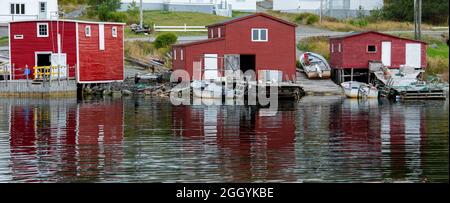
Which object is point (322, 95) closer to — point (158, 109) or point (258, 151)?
point (158, 109)

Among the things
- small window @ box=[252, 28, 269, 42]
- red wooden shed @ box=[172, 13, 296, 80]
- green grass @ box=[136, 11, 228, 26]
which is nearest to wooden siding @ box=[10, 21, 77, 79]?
red wooden shed @ box=[172, 13, 296, 80]

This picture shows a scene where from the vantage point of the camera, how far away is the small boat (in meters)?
66.3

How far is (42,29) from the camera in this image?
6725cm

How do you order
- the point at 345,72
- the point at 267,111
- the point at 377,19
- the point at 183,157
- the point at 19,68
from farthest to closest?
the point at 377,19, the point at 345,72, the point at 19,68, the point at 267,111, the point at 183,157

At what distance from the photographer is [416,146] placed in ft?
114

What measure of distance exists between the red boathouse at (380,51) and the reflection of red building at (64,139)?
20.7m

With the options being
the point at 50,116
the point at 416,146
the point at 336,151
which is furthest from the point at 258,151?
the point at 50,116

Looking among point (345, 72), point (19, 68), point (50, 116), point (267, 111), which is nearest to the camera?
point (50, 116)

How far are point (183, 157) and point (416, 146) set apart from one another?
28.4ft

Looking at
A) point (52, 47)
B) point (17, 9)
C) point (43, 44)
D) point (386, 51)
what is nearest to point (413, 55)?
point (386, 51)

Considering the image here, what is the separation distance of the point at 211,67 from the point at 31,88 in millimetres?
12595

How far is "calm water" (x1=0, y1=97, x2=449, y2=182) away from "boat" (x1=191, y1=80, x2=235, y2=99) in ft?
23.8

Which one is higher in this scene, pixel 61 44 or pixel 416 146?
pixel 61 44

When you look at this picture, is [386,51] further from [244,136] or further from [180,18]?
[244,136]
